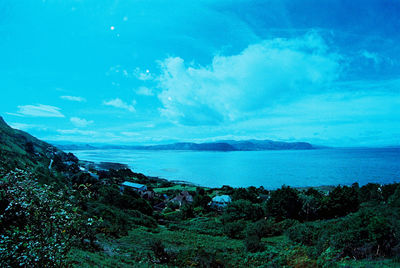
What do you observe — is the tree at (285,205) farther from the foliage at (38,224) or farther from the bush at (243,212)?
the foliage at (38,224)

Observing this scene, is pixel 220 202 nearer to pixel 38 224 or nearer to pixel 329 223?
pixel 329 223

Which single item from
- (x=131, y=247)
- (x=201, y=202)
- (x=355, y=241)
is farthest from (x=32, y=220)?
(x=201, y=202)

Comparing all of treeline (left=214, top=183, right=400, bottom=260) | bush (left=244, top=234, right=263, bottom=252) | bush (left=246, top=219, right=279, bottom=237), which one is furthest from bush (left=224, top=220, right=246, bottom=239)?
bush (left=244, top=234, right=263, bottom=252)

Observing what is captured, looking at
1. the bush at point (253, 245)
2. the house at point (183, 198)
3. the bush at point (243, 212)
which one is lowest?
the house at point (183, 198)

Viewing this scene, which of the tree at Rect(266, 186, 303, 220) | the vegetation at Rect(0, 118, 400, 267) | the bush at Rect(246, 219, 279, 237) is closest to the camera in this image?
the vegetation at Rect(0, 118, 400, 267)

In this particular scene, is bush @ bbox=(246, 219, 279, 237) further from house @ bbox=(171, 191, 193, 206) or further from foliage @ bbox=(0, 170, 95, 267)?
house @ bbox=(171, 191, 193, 206)

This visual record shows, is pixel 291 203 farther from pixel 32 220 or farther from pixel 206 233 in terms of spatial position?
pixel 32 220

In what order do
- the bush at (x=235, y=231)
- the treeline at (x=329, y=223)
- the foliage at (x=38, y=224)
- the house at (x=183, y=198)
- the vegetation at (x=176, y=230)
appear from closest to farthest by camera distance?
1. the foliage at (x=38, y=224)
2. the vegetation at (x=176, y=230)
3. the treeline at (x=329, y=223)
4. the bush at (x=235, y=231)
5. the house at (x=183, y=198)

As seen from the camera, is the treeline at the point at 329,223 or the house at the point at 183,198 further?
the house at the point at 183,198

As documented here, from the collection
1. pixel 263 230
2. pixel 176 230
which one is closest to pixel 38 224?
pixel 263 230

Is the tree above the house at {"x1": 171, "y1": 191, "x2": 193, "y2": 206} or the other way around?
above

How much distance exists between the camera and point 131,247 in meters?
15.4

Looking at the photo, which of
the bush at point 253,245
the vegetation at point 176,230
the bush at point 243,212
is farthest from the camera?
the bush at point 243,212

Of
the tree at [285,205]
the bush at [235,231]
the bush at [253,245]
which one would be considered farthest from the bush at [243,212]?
the bush at [253,245]
